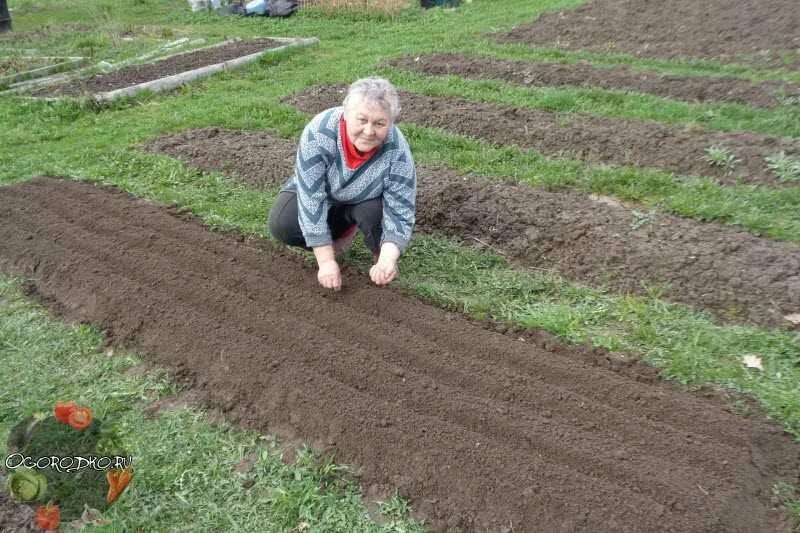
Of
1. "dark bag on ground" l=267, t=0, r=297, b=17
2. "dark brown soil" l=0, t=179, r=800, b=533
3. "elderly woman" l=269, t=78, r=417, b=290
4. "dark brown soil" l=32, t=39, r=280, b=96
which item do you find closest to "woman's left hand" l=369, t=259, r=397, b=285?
"elderly woman" l=269, t=78, r=417, b=290

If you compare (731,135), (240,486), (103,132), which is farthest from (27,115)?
(731,135)

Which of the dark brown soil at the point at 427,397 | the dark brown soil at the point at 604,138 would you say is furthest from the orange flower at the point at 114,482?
the dark brown soil at the point at 604,138

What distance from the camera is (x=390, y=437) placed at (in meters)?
2.62

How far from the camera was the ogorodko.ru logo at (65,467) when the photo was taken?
2012mm

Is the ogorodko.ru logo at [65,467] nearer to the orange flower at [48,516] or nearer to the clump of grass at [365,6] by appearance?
the orange flower at [48,516]

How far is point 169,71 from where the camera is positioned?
28.9 ft

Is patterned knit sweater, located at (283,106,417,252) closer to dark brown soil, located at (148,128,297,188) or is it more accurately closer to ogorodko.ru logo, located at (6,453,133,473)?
ogorodko.ru logo, located at (6,453,133,473)

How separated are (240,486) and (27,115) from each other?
6.51 metres

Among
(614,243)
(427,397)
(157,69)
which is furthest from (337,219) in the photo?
(157,69)

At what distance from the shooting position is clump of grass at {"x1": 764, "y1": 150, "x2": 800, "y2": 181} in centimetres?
475

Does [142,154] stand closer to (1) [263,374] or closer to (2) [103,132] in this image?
(2) [103,132]

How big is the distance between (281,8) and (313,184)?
11.5 metres

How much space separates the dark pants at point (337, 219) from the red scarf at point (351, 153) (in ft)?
0.97

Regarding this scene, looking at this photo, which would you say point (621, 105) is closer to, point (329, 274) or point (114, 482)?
point (329, 274)
